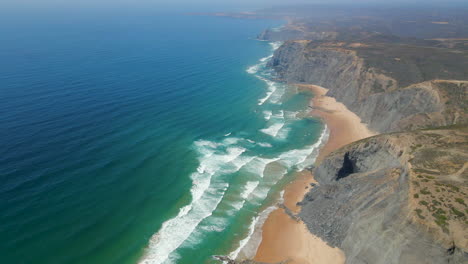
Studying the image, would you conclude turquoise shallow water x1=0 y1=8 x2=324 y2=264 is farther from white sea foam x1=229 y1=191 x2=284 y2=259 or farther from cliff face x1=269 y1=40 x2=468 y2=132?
cliff face x1=269 y1=40 x2=468 y2=132

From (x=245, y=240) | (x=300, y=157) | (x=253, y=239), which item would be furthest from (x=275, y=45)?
(x=245, y=240)

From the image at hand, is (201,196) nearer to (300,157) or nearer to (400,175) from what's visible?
(300,157)

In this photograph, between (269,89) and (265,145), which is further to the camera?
(269,89)

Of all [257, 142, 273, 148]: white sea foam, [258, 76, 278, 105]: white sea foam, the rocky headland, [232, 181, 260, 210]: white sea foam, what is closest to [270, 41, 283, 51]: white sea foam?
[258, 76, 278, 105]: white sea foam

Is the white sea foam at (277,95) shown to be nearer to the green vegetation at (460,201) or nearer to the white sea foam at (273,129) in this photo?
the white sea foam at (273,129)

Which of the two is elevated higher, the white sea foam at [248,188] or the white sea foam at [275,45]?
the white sea foam at [248,188]

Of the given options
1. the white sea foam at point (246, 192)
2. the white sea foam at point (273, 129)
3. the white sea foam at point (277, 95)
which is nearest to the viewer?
the white sea foam at point (246, 192)

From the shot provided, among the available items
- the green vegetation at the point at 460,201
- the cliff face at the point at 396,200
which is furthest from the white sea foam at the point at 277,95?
the green vegetation at the point at 460,201
